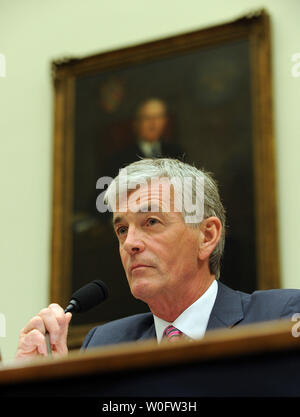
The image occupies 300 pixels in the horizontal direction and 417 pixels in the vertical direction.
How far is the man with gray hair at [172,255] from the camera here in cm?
334

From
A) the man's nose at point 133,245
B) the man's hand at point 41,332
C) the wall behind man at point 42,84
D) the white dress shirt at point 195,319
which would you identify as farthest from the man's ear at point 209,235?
the wall behind man at point 42,84

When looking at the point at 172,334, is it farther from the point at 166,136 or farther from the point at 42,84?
the point at 42,84

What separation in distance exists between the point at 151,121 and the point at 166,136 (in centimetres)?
25

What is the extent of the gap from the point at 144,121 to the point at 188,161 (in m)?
0.64

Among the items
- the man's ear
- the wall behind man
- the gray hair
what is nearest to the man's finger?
the gray hair

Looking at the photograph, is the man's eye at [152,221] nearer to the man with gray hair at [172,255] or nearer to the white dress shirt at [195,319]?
the man with gray hair at [172,255]

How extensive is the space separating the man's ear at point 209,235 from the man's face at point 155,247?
4 cm

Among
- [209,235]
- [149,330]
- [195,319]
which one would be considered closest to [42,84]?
[209,235]

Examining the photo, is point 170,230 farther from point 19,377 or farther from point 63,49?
point 63,49

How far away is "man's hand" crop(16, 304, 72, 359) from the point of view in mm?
2969

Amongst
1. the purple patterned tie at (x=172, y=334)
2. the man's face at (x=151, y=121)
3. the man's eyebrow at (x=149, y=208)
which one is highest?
the man's face at (x=151, y=121)

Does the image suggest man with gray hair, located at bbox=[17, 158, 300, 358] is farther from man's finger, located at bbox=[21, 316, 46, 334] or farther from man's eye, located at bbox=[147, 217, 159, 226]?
man's finger, located at bbox=[21, 316, 46, 334]

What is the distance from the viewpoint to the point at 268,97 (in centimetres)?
555

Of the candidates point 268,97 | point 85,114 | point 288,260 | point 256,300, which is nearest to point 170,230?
point 256,300
